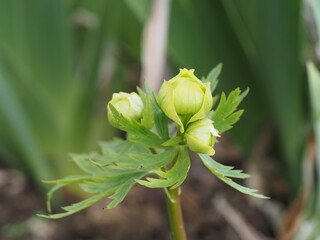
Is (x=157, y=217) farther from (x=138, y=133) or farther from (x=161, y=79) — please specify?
(x=138, y=133)

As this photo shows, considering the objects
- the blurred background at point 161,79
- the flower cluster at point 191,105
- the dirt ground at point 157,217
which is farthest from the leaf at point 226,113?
the dirt ground at point 157,217

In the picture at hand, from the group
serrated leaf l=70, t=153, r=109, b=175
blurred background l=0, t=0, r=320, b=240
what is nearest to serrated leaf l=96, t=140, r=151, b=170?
serrated leaf l=70, t=153, r=109, b=175

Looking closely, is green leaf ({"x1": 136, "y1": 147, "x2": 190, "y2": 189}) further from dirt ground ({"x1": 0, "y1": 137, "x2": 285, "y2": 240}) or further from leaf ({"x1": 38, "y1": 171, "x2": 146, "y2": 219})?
dirt ground ({"x1": 0, "y1": 137, "x2": 285, "y2": 240})

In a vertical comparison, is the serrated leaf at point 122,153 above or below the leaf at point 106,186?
above

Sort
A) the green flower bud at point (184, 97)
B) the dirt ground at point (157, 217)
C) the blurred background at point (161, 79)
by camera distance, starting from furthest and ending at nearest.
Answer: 1. the dirt ground at point (157, 217)
2. the blurred background at point (161, 79)
3. the green flower bud at point (184, 97)

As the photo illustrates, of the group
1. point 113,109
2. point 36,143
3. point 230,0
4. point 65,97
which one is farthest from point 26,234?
point 113,109

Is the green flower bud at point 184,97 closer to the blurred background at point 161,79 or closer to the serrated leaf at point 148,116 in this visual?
the serrated leaf at point 148,116

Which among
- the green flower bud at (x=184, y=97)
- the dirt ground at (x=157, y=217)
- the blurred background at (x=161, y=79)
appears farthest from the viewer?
the dirt ground at (x=157, y=217)
